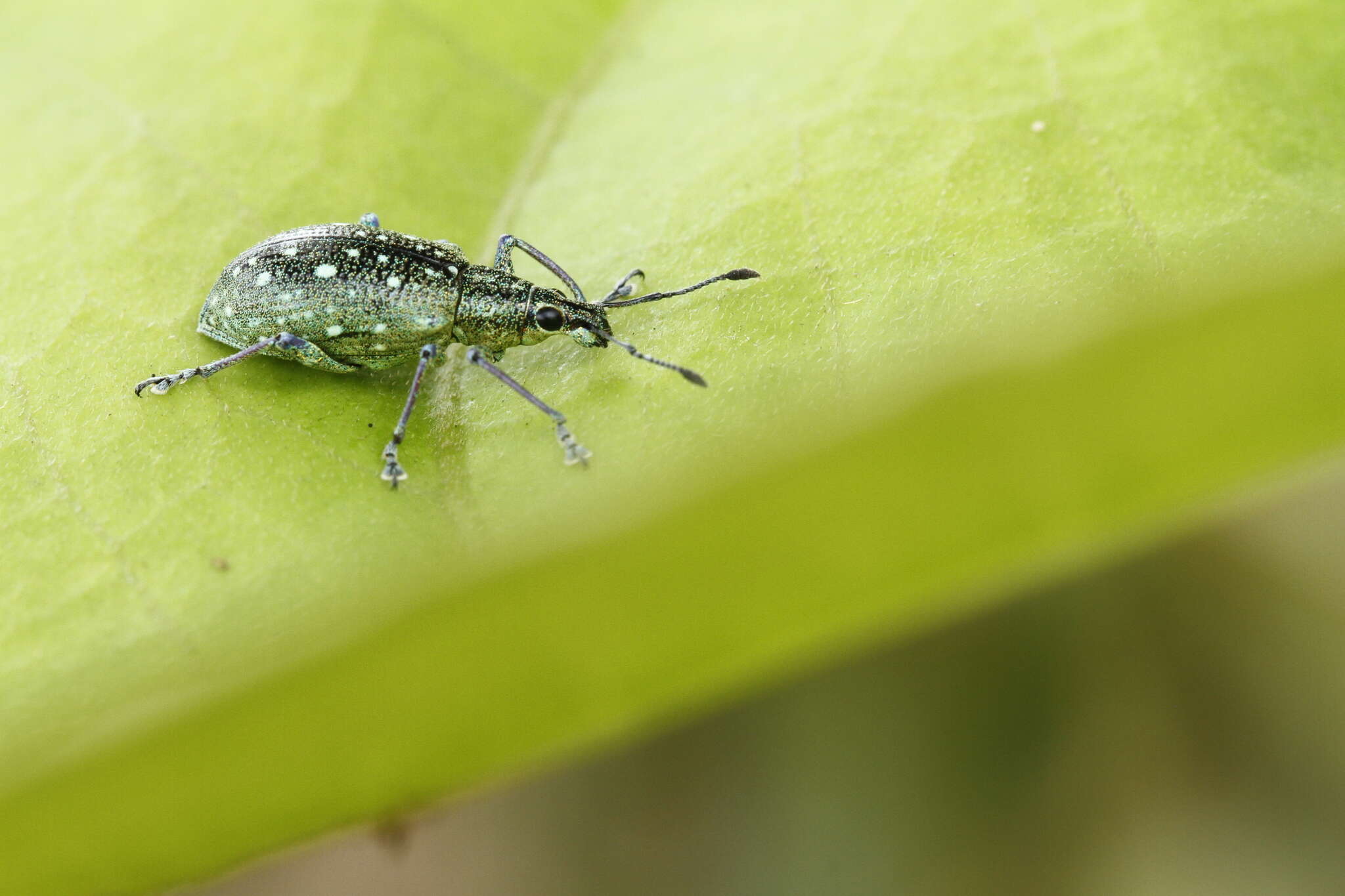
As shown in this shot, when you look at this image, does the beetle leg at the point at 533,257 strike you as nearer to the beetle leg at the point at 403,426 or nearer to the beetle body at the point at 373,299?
the beetle body at the point at 373,299

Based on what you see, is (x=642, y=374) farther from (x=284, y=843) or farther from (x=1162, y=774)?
(x=1162, y=774)

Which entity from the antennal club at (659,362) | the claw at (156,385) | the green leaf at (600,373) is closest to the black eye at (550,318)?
the green leaf at (600,373)

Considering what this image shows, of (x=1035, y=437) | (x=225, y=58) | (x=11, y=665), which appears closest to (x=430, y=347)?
→ (x=225, y=58)

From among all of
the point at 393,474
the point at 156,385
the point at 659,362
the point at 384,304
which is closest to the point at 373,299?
the point at 384,304

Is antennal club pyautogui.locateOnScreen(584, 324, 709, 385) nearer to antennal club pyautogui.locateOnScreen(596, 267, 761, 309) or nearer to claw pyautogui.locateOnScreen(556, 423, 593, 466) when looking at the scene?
antennal club pyautogui.locateOnScreen(596, 267, 761, 309)

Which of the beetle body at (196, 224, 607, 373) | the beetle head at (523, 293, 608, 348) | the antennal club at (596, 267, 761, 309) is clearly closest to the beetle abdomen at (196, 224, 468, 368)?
the beetle body at (196, 224, 607, 373)

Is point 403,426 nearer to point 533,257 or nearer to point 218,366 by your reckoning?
point 218,366
